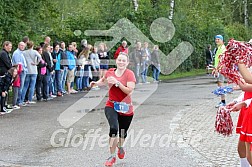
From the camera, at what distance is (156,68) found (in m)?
24.8

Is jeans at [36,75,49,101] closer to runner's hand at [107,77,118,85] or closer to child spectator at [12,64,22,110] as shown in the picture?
child spectator at [12,64,22,110]

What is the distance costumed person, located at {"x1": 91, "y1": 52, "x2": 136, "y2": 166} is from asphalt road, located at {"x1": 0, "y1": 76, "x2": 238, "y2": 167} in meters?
0.34

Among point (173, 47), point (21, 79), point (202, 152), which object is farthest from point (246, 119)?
point (173, 47)

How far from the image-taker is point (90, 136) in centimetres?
994

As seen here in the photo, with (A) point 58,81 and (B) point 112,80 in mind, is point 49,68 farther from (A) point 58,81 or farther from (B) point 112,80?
(B) point 112,80

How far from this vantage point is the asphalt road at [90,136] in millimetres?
7934

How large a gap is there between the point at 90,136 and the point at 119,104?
95.6 inches

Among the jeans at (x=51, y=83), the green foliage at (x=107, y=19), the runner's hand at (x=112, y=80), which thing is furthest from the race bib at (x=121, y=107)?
the green foliage at (x=107, y=19)

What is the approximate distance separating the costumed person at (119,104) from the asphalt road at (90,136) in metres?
0.34

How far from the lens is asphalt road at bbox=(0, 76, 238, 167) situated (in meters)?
7.93

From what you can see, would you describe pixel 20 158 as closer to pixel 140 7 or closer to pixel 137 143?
pixel 137 143

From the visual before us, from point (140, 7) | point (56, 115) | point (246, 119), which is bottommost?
point (56, 115)

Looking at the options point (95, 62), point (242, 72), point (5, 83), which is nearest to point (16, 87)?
point (5, 83)

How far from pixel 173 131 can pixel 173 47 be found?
1943 cm
